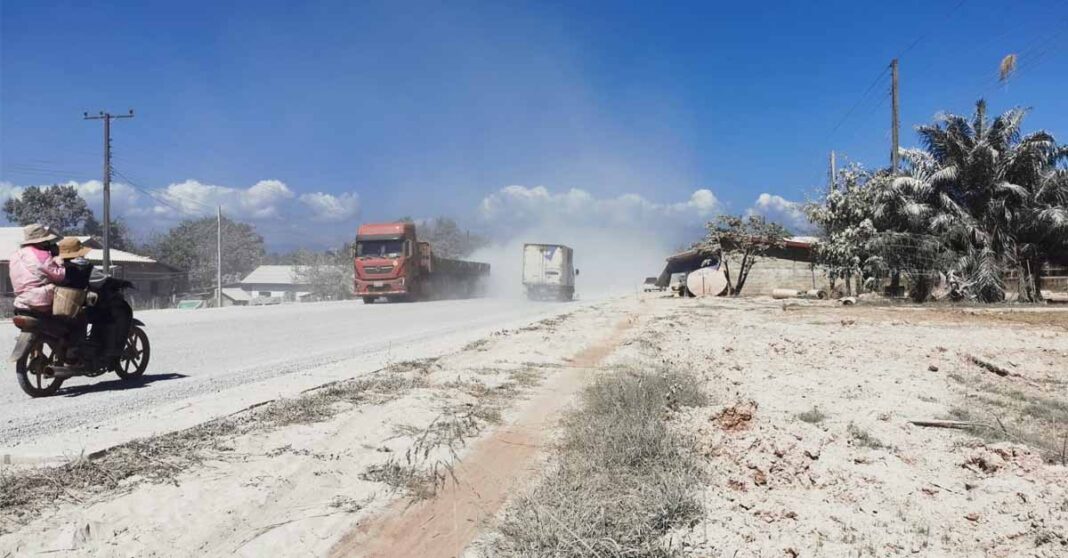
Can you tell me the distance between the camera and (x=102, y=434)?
4914mm

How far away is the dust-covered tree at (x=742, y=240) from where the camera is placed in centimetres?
3161

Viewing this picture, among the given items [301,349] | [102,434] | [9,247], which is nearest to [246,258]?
[9,247]

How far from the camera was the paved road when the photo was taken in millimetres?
5805

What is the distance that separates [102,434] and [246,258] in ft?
324

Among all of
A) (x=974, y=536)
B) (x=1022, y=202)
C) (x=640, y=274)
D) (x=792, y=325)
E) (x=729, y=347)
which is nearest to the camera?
(x=974, y=536)

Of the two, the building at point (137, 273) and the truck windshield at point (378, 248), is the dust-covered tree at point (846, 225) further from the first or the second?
the building at point (137, 273)

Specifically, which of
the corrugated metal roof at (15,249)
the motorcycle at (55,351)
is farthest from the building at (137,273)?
the motorcycle at (55,351)

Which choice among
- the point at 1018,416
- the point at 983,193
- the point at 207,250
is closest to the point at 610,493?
the point at 1018,416

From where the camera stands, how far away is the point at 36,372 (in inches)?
261

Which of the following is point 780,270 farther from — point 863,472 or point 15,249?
point 15,249

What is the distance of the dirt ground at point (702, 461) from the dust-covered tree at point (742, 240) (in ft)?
78.8

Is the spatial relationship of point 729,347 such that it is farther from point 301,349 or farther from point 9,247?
point 9,247

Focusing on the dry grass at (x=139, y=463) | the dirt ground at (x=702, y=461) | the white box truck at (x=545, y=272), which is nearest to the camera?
the dirt ground at (x=702, y=461)

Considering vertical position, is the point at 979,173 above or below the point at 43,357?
above
